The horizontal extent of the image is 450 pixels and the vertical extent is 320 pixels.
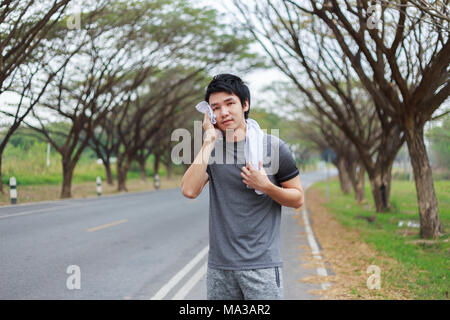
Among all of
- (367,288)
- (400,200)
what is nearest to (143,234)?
(367,288)

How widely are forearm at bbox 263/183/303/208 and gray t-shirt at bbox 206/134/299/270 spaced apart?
3.6 inches

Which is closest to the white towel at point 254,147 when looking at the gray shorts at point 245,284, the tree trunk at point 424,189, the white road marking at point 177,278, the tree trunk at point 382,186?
the gray shorts at point 245,284

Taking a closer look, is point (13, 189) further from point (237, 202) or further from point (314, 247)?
point (314, 247)

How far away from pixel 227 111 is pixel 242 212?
0.53 m

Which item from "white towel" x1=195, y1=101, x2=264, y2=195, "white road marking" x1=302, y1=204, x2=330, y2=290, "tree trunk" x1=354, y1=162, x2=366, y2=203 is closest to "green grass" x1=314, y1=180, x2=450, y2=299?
"white road marking" x1=302, y1=204, x2=330, y2=290

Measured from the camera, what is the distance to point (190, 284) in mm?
6727

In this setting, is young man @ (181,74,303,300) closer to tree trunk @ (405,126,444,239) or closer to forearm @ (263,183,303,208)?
forearm @ (263,183,303,208)

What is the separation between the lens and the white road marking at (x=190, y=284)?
606cm

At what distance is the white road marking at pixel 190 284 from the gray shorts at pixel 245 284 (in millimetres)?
3604

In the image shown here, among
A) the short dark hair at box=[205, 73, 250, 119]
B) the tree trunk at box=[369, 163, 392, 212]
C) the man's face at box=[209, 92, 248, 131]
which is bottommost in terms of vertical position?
the tree trunk at box=[369, 163, 392, 212]

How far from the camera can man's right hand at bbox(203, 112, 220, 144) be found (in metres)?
2.46

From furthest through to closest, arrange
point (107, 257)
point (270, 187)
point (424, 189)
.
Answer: point (424, 189) → point (107, 257) → point (270, 187)

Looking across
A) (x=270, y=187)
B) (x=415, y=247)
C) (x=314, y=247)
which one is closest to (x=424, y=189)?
(x=415, y=247)
